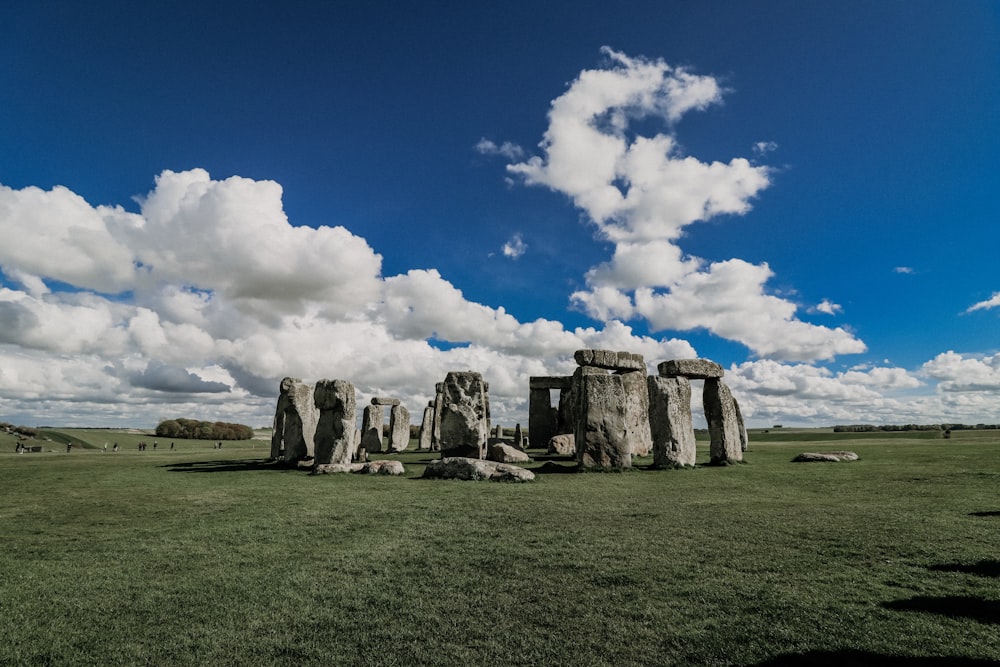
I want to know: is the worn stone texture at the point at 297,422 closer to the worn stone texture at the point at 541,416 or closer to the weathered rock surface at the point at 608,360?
the weathered rock surface at the point at 608,360

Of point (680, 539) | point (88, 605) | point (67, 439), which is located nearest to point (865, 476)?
point (680, 539)

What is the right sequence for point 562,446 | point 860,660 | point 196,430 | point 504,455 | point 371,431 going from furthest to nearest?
1. point 196,430
2. point 371,431
3. point 562,446
4. point 504,455
5. point 860,660

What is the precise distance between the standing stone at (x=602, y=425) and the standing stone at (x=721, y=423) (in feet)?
11.1

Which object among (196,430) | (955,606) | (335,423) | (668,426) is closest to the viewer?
(955,606)

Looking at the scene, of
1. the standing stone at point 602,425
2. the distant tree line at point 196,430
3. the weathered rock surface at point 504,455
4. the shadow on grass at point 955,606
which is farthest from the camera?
the distant tree line at point 196,430

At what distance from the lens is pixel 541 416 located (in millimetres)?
27250

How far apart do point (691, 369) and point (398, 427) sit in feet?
54.6

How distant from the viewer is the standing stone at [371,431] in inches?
1035

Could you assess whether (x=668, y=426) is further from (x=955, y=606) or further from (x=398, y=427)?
(x=398, y=427)

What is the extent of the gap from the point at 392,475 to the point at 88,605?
9357 millimetres

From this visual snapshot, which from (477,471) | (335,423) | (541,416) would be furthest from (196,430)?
(477,471)

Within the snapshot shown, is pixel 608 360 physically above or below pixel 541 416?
above

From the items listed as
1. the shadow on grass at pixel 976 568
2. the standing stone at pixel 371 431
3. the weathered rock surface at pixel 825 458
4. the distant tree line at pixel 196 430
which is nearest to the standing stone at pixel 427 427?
the standing stone at pixel 371 431

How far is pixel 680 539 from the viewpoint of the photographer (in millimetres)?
6277
